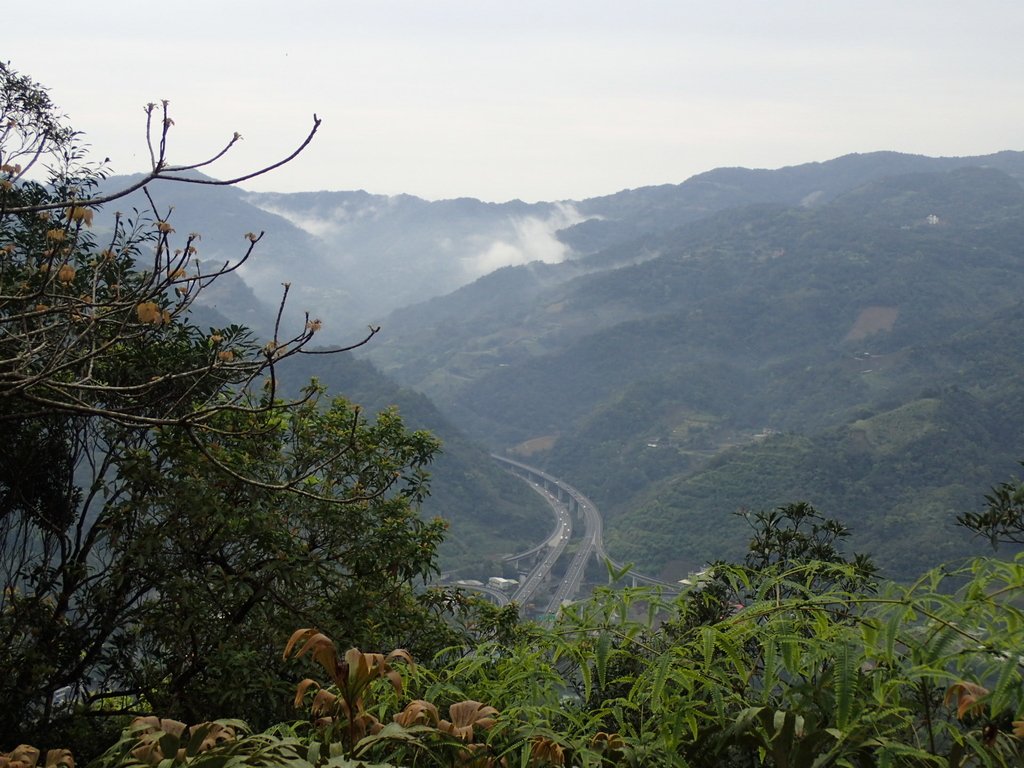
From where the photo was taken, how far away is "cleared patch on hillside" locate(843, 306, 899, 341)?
3861 inches

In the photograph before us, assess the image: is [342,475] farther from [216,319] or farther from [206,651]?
[216,319]

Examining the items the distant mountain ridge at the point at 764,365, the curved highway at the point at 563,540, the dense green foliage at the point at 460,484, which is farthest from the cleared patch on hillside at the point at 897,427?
the dense green foliage at the point at 460,484

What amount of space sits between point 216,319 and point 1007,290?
86.4 metres

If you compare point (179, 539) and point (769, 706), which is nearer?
point (769, 706)

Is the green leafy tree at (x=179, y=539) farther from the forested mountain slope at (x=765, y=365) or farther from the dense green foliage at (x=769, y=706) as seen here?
the forested mountain slope at (x=765, y=365)

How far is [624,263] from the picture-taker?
152m

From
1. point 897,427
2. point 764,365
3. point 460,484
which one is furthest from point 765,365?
point 460,484

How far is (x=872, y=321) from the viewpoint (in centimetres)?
10050

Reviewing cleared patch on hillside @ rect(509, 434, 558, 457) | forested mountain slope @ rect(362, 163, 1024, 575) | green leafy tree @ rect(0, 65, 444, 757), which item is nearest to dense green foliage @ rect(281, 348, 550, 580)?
forested mountain slope @ rect(362, 163, 1024, 575)

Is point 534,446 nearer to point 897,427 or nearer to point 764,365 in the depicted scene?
point 764,365

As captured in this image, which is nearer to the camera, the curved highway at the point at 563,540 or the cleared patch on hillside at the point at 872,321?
the curved highway at the point at 563,540

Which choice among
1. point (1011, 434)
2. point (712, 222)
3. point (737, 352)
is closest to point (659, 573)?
point (1011, 434)

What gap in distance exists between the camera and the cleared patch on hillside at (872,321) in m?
98.1

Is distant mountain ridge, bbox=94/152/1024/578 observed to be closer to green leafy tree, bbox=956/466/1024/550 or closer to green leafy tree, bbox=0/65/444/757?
green leafy tree, bbox=956/466/1024/550
